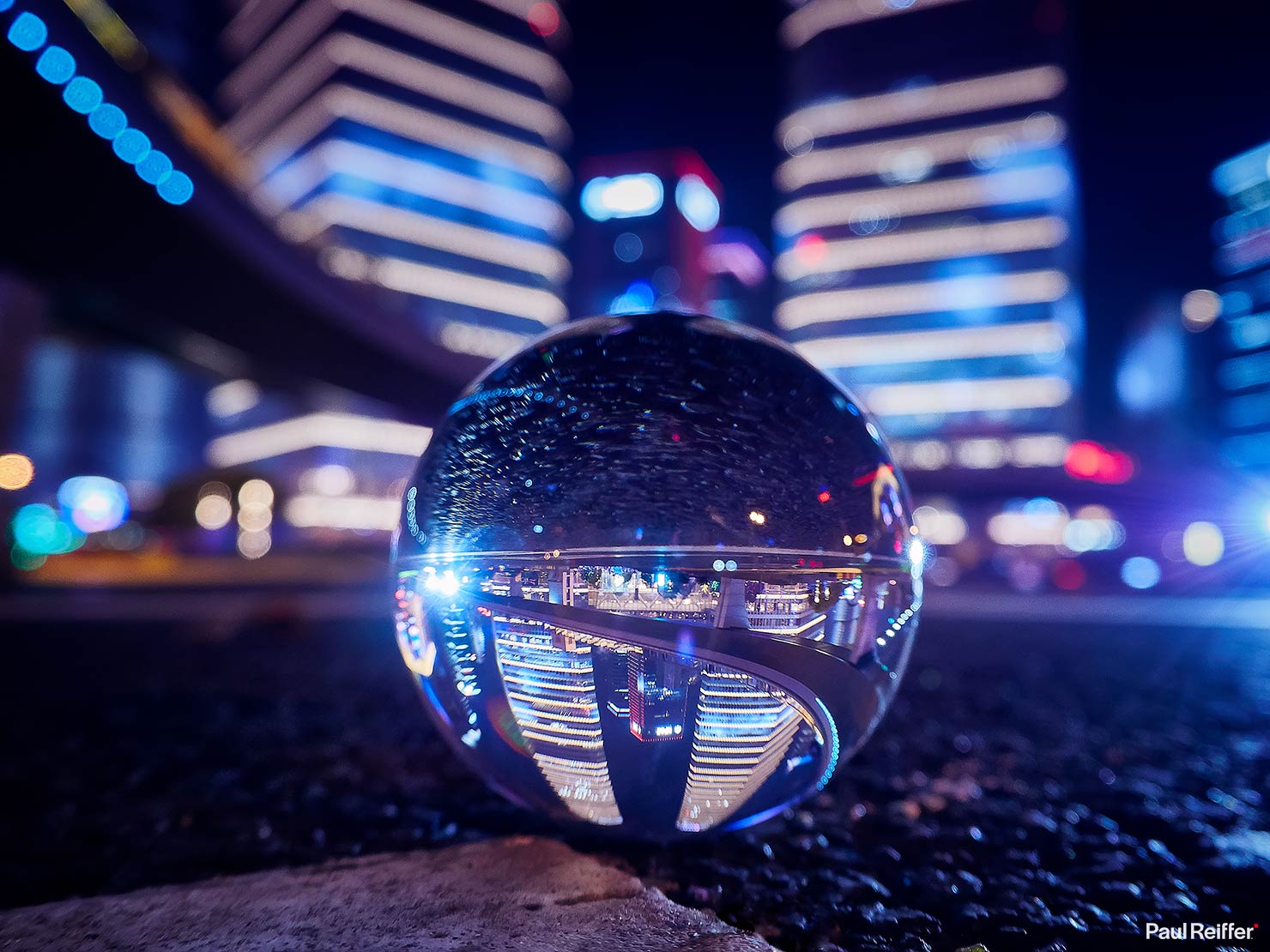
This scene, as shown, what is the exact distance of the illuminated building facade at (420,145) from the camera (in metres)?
89.8

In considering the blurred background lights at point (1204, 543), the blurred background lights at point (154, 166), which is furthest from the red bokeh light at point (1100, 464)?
the blurred background lights at point (154, 166)

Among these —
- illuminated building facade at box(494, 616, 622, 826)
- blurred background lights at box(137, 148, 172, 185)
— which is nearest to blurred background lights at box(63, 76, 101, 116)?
blurred background lights at box(137, 148, 172, 185)

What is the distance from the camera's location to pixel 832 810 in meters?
2.46

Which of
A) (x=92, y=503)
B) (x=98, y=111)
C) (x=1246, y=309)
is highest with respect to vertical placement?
(x=1246, y=309)

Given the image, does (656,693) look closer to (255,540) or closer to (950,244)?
(255,540)

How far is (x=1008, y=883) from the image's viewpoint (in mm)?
1889

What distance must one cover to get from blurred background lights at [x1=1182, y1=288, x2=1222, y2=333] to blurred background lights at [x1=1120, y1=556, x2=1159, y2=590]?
8057cm

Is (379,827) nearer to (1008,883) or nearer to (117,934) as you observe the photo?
(117,934)

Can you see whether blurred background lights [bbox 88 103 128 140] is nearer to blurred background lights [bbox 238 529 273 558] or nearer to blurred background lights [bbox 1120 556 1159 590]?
blurred background lights [bbox 1120 556 1159 590]

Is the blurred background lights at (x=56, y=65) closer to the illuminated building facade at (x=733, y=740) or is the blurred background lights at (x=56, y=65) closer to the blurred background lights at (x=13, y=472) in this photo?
the blurred background lights at (x=13, y=472)

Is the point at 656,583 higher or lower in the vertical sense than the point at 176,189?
lower

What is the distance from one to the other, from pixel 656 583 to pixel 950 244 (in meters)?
101

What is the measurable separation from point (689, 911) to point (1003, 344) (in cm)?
9619

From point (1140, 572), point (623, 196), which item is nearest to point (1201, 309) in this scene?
point (623, 196)
